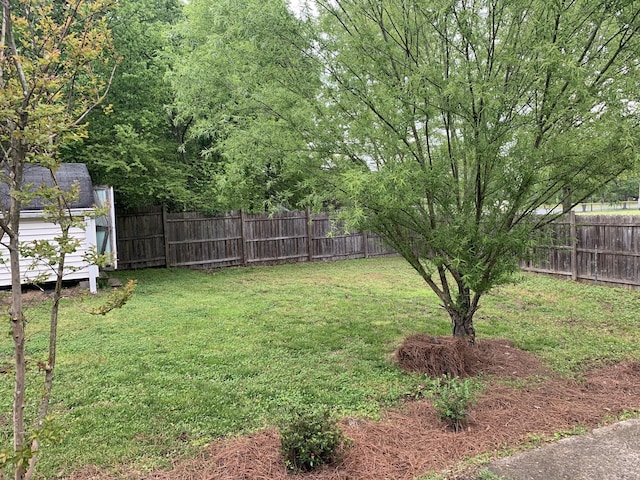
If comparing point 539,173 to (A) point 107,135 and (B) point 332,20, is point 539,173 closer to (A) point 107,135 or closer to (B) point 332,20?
(B) point 332,20

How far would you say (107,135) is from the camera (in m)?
9.73

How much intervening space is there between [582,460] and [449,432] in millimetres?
808

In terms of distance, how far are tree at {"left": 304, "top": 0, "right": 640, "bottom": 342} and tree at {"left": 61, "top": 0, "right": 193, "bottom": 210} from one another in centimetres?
659

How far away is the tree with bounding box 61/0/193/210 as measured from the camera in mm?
9562

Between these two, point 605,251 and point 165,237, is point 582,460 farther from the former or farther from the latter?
point 165,237

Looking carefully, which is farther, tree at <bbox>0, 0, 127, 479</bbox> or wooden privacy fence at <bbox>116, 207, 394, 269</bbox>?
wooden privacy fence at <bbox>116, 207, 394, 269</bbox>

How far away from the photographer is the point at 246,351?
5.14m

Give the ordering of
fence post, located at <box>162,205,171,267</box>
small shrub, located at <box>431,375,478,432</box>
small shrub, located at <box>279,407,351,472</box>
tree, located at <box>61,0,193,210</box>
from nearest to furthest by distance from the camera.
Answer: small shrub, located at <box>279,407,351,472</box> < small shrub, located at <box>431,375,478,432</box> < tree, located at <box>61,0,193,210</box> < fence post, located at <box>162,205,171,267</box>

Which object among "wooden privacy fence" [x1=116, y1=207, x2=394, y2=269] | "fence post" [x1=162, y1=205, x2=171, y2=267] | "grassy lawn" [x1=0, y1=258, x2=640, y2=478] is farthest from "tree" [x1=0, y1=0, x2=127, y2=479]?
"fence post" [x1=162, y1=205, x2=171, y2=267]

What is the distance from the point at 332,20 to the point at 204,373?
145 inches

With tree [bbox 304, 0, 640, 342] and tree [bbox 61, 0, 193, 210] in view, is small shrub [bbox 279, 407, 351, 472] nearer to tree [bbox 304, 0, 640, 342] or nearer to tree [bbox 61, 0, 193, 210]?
tree [bbox 304, 0, 640, 342]

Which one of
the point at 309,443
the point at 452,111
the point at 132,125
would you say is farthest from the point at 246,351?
the point at 132,125

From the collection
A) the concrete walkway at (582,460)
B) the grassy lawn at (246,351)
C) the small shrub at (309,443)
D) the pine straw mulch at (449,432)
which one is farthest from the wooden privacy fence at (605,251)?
the small shrub at (309,443)

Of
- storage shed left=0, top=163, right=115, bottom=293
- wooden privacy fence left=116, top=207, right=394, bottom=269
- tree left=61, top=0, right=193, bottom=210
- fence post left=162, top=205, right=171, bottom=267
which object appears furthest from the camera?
fence post left=162, top=205, right=171, bottom=267
